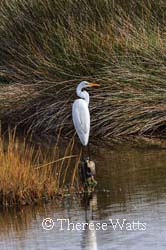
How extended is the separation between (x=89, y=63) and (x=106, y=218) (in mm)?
6153

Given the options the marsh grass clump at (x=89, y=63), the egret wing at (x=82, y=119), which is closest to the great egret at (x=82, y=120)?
the egret wing at (x=82, y=119)

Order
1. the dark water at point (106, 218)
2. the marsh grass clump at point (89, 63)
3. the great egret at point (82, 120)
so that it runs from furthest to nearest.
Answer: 1. the marsh grass clump at point (89, 63)
2. the great egret at point (82, 120)
3. the dark water at point (106, 218)

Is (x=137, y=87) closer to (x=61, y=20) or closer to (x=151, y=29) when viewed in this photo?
(x=151, y=29)

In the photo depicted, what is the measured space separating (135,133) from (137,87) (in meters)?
0.70

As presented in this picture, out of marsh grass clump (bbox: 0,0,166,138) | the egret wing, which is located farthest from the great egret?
marsh grass clump (bbox: 0,0,166,138)

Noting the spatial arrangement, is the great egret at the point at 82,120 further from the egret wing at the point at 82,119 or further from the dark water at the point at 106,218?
the dark water at the point at 106,218

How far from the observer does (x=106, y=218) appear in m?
8.33

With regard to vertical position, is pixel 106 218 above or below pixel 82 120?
below

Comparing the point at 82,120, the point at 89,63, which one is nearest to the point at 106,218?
the point at 82,120

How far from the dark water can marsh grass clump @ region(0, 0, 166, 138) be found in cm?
266

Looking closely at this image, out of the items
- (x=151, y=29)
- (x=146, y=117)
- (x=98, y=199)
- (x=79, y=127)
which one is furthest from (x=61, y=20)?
(x=98, y=199)

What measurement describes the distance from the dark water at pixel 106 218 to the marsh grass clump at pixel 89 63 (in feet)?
8.71

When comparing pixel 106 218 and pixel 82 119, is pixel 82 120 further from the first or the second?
pixel 106 218

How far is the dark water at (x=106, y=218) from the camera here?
751 cm
